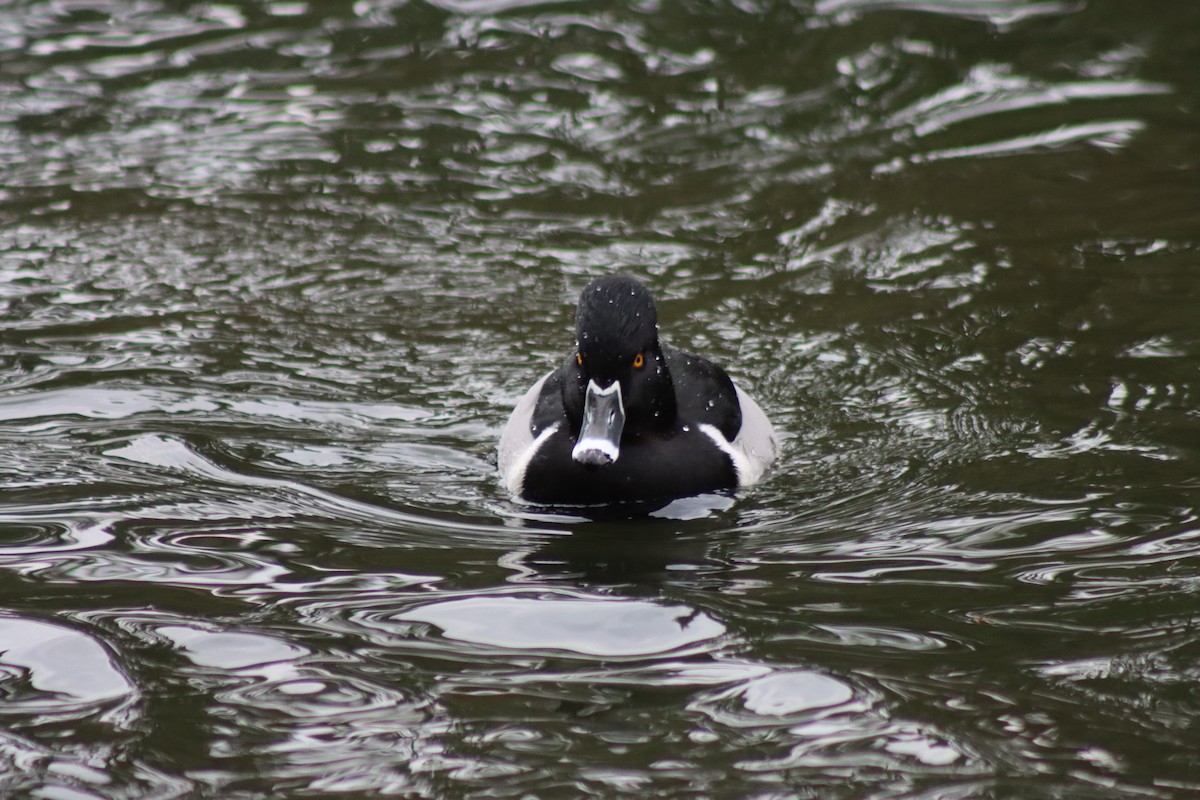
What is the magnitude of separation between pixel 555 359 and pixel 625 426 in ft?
6.46

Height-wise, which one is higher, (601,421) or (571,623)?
(601,421)

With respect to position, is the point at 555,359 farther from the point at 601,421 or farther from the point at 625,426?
the point at 601,421

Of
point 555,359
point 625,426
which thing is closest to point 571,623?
point 625,426

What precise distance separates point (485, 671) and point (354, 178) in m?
6.99

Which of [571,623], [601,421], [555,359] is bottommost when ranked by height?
[571,623]

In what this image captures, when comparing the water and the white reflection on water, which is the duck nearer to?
the water

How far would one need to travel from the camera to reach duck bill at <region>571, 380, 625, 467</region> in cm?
679

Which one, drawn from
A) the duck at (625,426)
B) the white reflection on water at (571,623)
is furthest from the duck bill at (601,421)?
the white reflection on water at (571,623)

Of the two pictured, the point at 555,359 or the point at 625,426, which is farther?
the point at 555,359

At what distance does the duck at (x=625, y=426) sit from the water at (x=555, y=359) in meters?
0.17

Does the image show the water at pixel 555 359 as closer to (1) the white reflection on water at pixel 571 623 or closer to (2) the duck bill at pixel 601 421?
(1) the white reflection on water at pixel 571 623

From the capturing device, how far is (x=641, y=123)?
40.6ft

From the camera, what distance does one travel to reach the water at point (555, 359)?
16.2 ft

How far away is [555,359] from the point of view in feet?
30.2
